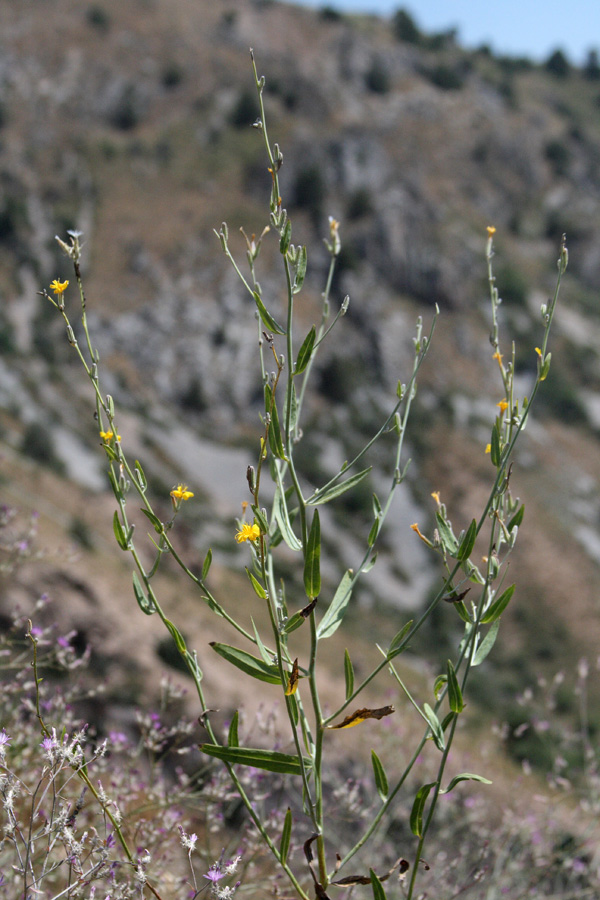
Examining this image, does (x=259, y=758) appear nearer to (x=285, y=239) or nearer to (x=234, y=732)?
(x=234, y=732)

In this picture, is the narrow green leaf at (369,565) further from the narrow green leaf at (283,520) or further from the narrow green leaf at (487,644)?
the narrow green leaf at (487,644)

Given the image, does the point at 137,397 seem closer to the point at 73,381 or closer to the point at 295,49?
the point at 73,381

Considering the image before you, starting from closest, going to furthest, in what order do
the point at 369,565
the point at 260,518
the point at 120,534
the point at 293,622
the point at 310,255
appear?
the point at 260,518
the point at 293,622
the point at 120,534
the point at 369,565
the point at 310,255

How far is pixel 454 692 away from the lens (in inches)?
60.4

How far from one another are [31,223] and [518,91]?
37.7 metres

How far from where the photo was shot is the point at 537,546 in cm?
2662

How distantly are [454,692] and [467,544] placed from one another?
31cm

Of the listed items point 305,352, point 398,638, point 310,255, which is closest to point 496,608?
point 398,638

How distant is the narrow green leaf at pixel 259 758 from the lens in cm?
160

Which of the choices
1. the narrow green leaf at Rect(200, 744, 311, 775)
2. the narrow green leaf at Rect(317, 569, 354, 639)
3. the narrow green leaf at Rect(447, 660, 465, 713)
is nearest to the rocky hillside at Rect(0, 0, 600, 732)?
the narrow green leaf at Rect(317, 569, 354, 639)

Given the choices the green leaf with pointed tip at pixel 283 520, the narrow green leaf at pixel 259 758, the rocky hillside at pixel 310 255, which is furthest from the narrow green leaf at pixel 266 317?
the rocky hillside at pixel 310 255

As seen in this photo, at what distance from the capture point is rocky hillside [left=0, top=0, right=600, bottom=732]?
2614 cm

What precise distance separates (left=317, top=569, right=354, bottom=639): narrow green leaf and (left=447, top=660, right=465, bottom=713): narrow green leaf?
0.29 metres

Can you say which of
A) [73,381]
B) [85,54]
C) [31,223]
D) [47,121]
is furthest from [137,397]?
[85,54]
